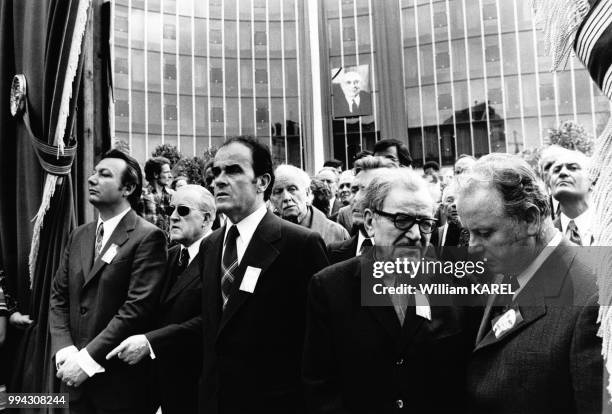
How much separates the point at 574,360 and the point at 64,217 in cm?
324

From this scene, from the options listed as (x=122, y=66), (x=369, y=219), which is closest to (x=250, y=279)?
(x=369, y=219)

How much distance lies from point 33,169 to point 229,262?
1.85 meters

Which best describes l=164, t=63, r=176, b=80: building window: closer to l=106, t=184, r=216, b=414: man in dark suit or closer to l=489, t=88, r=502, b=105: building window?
l=489, t=88, r=502, b=105: building window

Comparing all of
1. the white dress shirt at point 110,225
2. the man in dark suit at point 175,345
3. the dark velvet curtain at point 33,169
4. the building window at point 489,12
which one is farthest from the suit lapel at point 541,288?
the building window at point 489,12

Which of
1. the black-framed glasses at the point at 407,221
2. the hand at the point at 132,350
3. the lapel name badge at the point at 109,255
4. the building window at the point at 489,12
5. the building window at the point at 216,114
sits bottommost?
the hand at the point at 132,350

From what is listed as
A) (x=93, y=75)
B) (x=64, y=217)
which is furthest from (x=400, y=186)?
(x=93, y=75)

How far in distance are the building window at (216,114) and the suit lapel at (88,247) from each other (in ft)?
108

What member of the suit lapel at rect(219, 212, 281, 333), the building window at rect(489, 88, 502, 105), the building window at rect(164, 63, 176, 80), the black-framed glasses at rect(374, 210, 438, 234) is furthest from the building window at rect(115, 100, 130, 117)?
the black-framed glasses at rect(374, 210, 438, 234)

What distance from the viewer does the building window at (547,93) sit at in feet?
102

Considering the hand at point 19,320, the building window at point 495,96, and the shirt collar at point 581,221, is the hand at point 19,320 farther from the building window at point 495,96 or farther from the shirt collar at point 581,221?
the building window at point 495,96

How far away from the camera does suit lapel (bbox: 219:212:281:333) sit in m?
2.54

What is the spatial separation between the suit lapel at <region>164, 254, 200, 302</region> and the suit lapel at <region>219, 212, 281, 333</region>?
706 mm

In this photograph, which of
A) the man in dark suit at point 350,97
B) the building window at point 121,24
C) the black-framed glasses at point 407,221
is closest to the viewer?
the black-framed glasses at point 407,221

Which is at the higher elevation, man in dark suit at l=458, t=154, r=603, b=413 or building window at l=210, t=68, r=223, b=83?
building window at l=210, t=68, r=223, b=83
